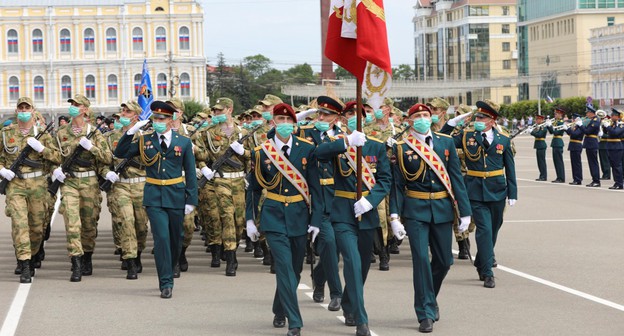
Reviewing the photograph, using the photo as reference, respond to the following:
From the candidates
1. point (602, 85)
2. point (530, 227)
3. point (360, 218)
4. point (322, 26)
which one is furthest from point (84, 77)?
point (360, 218)

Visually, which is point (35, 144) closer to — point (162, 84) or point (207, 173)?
point (207, 173)

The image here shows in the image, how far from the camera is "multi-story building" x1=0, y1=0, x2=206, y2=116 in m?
127

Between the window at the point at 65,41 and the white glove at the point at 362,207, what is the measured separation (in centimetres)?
12253

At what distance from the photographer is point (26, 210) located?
13.6 meters

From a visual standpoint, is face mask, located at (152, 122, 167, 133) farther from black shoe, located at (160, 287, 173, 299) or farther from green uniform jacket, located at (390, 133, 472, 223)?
green uniform jacket, located at (390, 133, 472, 223)

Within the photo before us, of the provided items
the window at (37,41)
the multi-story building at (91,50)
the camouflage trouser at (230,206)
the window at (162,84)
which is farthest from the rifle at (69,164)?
the window at (37,41)

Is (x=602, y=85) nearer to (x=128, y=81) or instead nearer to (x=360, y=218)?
(x=128, y=81)

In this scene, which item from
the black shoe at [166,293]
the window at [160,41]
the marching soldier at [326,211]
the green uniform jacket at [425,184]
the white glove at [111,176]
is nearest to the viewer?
the green uniform jacket at [425,184]

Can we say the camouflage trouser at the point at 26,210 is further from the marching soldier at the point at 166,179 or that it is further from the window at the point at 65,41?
the window at the point at 65,41

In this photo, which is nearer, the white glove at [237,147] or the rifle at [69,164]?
the rifle at [69,164]

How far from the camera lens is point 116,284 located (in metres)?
13.1

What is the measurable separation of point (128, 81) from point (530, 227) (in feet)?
368

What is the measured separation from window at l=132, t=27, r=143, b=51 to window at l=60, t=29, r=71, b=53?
7151 mm

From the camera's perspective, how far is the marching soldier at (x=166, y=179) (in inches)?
483
